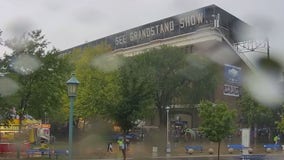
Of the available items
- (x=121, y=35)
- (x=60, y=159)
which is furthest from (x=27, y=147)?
(x=121, y=35)

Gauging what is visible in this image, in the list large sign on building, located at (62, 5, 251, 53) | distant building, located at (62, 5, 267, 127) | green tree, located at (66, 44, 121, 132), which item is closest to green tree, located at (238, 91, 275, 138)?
distant building, located at (62, 5, 267, 127)

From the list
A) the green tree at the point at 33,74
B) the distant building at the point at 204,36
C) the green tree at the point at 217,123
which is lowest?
the green tree at the point at 217,123

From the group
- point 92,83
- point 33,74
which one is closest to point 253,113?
point 92,83

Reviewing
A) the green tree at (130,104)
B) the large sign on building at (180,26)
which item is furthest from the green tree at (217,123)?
the large sign on building at (180,26)

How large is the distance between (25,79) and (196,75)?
32258 millimetres

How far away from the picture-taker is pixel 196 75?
198 feet

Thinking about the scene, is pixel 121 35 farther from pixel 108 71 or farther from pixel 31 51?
pixel 31 51

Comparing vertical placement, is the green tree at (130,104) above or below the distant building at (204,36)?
below

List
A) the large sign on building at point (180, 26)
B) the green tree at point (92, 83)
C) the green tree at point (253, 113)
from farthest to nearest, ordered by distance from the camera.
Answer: the large sign on building at point (180, 26) → the green tree at point (253, 113) → the green tree at point (92, 83)

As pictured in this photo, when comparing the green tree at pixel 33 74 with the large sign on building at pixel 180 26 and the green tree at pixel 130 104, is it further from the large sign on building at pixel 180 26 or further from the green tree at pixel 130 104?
the large sign on building at pixel 180 26

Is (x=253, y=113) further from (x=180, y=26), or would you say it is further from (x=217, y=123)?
(x=217, y=123)

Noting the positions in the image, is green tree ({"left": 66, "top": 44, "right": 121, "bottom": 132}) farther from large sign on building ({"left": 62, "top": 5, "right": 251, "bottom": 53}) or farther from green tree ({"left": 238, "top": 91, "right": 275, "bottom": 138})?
large sign on building ({"left": 62, "top": 5, "right": 251, "bottom": 53})

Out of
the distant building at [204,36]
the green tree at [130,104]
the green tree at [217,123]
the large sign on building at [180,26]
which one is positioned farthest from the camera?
the large sign on building at [180,26]

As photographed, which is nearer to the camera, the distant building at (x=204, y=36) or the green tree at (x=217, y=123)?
the green tree at (x=217, y=123)
